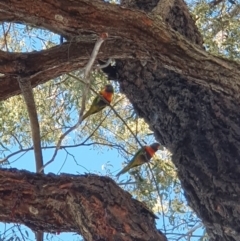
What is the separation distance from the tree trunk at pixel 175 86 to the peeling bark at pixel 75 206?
0.09 ft

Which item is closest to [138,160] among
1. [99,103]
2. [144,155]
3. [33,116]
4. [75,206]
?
[144,155]

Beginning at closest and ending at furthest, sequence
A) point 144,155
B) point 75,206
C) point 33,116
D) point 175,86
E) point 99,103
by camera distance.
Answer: point 75,206 < point 33,116 < point 175,86 < point 144,155 < point 99,103

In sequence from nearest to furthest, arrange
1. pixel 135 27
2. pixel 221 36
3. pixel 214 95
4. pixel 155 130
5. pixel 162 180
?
pixel 135 27
pixel 214 95
pixel 155 130
pixel 162 180
pixel 221 36

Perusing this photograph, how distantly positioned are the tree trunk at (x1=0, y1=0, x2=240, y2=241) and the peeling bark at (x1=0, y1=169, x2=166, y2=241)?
1.1 inches

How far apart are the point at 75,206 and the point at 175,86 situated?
0.98 m

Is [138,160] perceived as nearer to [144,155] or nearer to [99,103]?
[144,155]

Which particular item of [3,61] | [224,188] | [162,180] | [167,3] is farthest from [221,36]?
[3,61]

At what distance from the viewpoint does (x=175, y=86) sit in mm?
2773

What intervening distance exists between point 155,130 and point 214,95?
13.8 inches

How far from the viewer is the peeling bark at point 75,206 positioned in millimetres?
2010

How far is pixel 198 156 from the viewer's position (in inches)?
99.5

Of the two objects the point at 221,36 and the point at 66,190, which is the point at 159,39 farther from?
the point at 221,36

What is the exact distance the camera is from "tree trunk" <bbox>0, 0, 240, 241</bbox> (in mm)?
2150

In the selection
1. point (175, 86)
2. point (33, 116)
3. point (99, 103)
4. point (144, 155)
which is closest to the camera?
point (33, 116)
